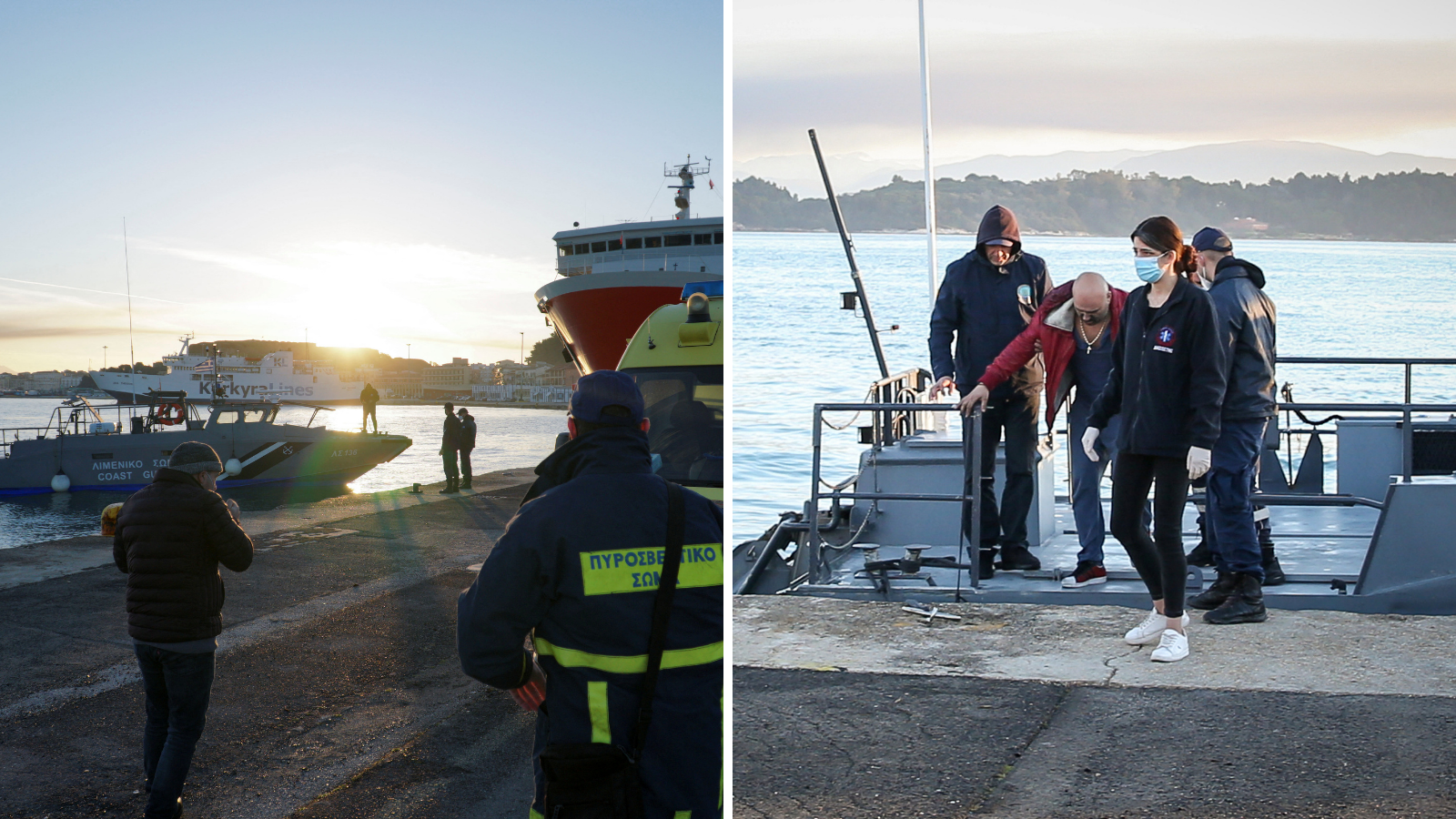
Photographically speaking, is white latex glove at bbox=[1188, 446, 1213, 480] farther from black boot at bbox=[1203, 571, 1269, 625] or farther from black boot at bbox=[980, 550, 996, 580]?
black boot at bbox=[980, 550, 996, 580]

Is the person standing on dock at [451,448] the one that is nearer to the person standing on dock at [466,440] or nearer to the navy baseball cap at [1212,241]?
the person standing on dock at [466,440]

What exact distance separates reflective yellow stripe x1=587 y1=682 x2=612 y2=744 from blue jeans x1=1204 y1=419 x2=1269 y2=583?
3377mm

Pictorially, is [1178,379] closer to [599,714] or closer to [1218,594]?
[1218,594]

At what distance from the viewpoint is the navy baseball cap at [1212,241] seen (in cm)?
496

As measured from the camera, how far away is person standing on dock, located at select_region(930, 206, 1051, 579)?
525 cm

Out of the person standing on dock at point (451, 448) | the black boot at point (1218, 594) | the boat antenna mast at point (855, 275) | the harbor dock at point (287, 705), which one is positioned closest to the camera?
Result: the harbor dock at point (287, 705)

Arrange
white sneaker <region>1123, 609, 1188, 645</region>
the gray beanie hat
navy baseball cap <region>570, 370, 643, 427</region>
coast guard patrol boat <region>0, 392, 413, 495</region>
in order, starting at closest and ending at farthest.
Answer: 1. navy baseball cap <region>570, 370, 643, 427</region>
2. the gray beanie hat
3. white sneaker <region>1123, 609, 1188, 645</region>
4. coast guard patrol boat <region>0, 392, 413, 495</region>

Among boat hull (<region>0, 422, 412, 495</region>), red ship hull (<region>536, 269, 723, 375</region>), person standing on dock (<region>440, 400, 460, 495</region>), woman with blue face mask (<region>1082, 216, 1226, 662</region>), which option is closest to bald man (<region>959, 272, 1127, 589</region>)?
woman with blue face mask (<region>1082, 216, 1226, 662</region>)

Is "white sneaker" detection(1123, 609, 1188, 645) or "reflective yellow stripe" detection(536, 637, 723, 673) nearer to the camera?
"reflective yellow stripe" detection(536, 637, 723, 673)

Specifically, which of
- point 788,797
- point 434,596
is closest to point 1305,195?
point 434,596

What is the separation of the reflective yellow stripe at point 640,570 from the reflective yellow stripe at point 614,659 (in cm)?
13

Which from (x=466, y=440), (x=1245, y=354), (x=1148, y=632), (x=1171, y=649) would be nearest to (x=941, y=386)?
(x=1245, y=354)

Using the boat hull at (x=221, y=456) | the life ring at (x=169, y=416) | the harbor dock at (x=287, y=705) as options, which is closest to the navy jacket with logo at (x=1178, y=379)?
the harbor dock at (x=287, y=705)

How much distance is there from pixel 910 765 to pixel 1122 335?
77.2 inches
